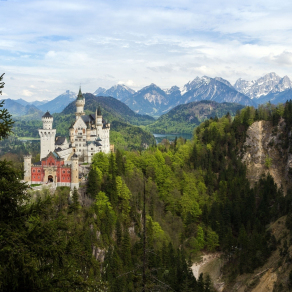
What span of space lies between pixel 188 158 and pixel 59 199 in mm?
49483

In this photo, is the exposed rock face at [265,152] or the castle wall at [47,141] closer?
the castle wall at [47,141]

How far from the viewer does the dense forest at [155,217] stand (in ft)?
41.1

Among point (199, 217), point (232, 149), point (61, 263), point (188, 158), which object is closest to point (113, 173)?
point (199, 217)

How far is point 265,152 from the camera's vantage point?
110 m

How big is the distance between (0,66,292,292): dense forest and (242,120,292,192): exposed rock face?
93.6 inches

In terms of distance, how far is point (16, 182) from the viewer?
41.8 ft

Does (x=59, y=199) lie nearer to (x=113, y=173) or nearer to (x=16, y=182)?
(x=113, y=173)

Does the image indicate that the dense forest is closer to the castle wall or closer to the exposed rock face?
the exposed rock face

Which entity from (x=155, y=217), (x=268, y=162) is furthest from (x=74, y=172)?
(x=268, y=162)

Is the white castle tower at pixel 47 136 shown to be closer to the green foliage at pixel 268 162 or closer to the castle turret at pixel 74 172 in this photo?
the castle turret at pixel 74 172

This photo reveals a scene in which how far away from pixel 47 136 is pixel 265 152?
225 feet

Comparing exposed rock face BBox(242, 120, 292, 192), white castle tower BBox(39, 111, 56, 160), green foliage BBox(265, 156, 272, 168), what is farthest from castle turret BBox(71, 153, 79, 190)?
green foliage BBox(265, 156, 272, 168)

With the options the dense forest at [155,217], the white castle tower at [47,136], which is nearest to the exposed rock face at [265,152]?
the dense forest at [155,217]

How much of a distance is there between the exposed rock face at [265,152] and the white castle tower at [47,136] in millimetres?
60287
